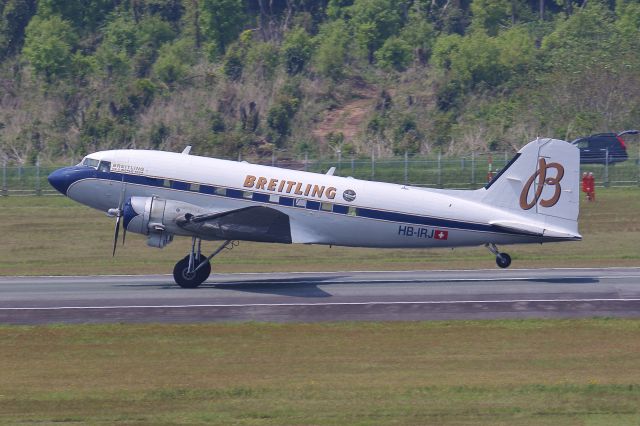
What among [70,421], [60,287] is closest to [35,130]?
[60,287]

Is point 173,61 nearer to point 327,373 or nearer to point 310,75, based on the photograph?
point 310,75

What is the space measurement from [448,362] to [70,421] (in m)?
7.82

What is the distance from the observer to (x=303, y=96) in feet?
240

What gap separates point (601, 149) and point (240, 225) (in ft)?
117

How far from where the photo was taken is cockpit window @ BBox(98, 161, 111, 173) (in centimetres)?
2909

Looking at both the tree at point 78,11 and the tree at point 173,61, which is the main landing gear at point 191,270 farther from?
the tree at point 78,11

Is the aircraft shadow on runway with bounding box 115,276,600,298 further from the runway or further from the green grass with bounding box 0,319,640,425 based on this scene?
the green grass with bounding box 0,319,640,425

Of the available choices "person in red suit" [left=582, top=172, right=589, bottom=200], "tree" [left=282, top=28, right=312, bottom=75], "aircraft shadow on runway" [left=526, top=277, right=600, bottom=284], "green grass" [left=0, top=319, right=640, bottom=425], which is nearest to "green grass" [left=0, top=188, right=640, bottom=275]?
"person in red suit" [left=582, top=172, right=589, bottom=200]

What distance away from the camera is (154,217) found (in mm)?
27953

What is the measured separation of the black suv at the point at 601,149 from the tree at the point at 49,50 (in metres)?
38.5

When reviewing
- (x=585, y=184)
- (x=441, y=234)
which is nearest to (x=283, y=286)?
(x=441, y=234)

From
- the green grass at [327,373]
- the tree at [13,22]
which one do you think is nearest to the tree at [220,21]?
the tree at [13,22]

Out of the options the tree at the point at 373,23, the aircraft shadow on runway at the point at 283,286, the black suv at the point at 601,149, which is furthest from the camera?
the tree at the point at 373,23

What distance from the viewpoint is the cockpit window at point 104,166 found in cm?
2909
